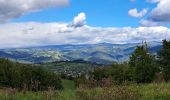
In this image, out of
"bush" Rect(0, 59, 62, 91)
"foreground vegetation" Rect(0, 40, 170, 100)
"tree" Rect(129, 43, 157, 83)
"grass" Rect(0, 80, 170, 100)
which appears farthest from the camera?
"bush" Rect(0, 59, 62, 91)

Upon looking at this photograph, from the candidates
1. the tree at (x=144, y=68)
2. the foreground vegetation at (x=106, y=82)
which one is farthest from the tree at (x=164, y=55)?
the tree at (x=144, y=68)

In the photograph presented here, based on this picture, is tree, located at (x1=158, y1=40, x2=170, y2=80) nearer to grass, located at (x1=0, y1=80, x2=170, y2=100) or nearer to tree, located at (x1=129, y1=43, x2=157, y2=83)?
tree, located at (x1=129, y1=43, x2=157, y2=83)

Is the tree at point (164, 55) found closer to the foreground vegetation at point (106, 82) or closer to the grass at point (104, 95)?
the foreground vegetation at point (106, 82)

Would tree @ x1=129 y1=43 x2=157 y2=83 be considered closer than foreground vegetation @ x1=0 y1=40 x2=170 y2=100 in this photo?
No

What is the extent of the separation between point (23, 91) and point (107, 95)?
244 inches

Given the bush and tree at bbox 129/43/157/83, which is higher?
tree at bbox 129/43/157/83

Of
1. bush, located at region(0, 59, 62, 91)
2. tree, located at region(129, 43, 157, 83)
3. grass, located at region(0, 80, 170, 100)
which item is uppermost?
grass, located at region(0, 80, 170, 100)

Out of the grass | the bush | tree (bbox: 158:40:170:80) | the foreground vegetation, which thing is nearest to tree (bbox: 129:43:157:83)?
the foreground vegetation

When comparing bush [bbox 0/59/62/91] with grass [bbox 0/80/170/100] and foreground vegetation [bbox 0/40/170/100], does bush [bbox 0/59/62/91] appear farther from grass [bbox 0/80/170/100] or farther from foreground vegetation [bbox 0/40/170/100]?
grass [bbox 0/80/170/100]

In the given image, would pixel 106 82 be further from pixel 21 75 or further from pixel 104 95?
pixel 21 75

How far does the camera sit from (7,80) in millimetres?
98562

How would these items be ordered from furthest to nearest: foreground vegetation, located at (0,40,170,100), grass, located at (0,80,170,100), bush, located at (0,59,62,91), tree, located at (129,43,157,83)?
bush, located at (0,59,62,91), tree, located at (129,43,157,83), foreground vegetation, located at (0,40,170,100), grass, located at (0,80,170,100)

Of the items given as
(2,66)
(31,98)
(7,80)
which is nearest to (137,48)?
(7,80)

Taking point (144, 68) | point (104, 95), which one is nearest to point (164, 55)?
point (144, 68)
